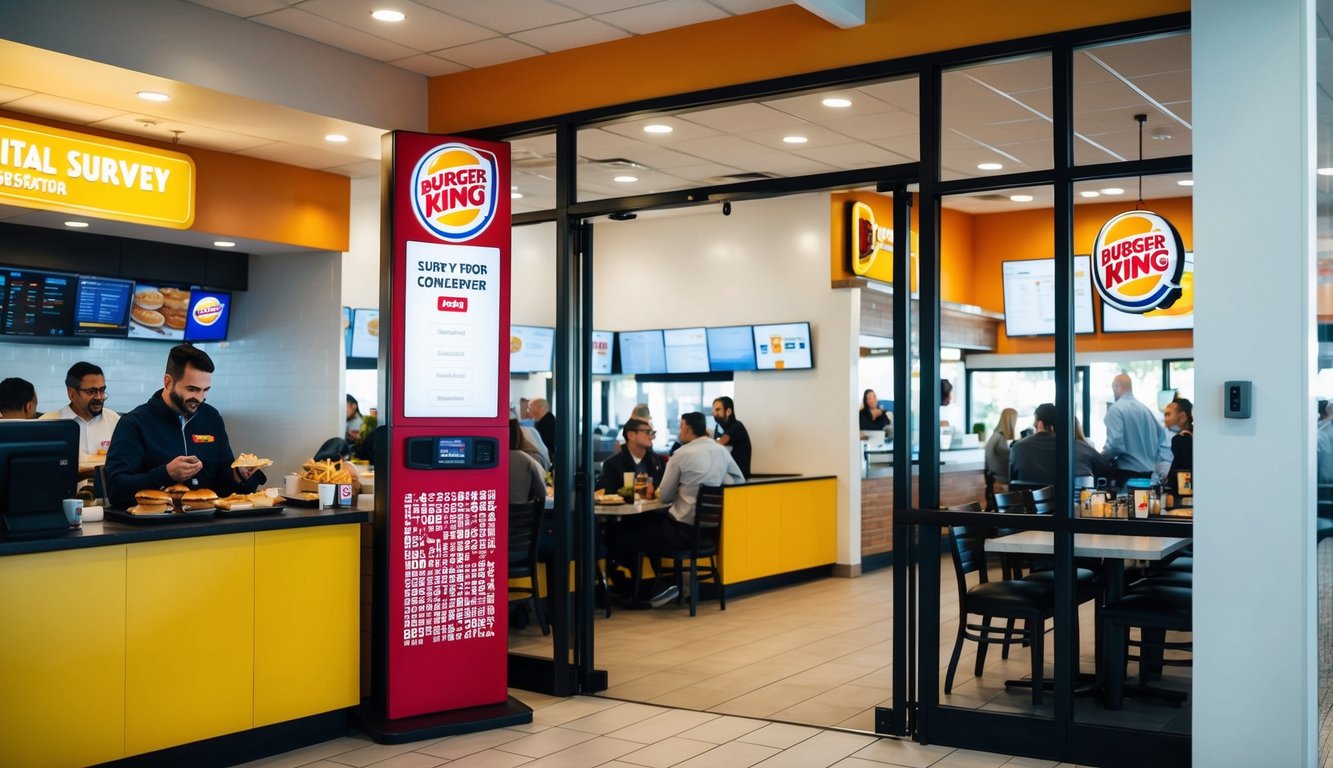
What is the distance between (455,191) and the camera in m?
5.22

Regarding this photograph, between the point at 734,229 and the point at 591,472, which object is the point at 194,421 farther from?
the point at 734,229

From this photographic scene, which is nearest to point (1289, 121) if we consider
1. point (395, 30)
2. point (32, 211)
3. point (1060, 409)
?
point (1060, 409)

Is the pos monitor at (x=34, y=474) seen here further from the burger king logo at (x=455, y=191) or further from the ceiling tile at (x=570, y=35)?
the ceiling tile at (x=570, y=35)

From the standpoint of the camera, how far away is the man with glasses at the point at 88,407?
23.9 ft

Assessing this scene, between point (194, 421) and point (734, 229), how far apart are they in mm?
5731

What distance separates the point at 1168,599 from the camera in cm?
498

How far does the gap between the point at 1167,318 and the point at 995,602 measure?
4.87 feet

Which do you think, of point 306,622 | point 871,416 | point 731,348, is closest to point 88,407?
point 306,622

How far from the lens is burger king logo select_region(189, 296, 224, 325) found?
8312 millimetres

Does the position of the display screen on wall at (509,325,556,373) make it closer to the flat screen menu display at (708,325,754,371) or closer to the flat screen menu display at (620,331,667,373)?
the flat screen menu display at (620,331,667,373)

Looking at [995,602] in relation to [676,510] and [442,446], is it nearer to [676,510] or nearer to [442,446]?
[442,446]

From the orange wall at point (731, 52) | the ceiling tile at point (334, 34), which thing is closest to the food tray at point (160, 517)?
the ceiling tile at point (334, 34)

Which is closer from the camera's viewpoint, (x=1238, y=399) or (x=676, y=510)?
(x=1238, y=399)

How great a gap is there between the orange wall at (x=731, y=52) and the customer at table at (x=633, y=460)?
10.0 ft
